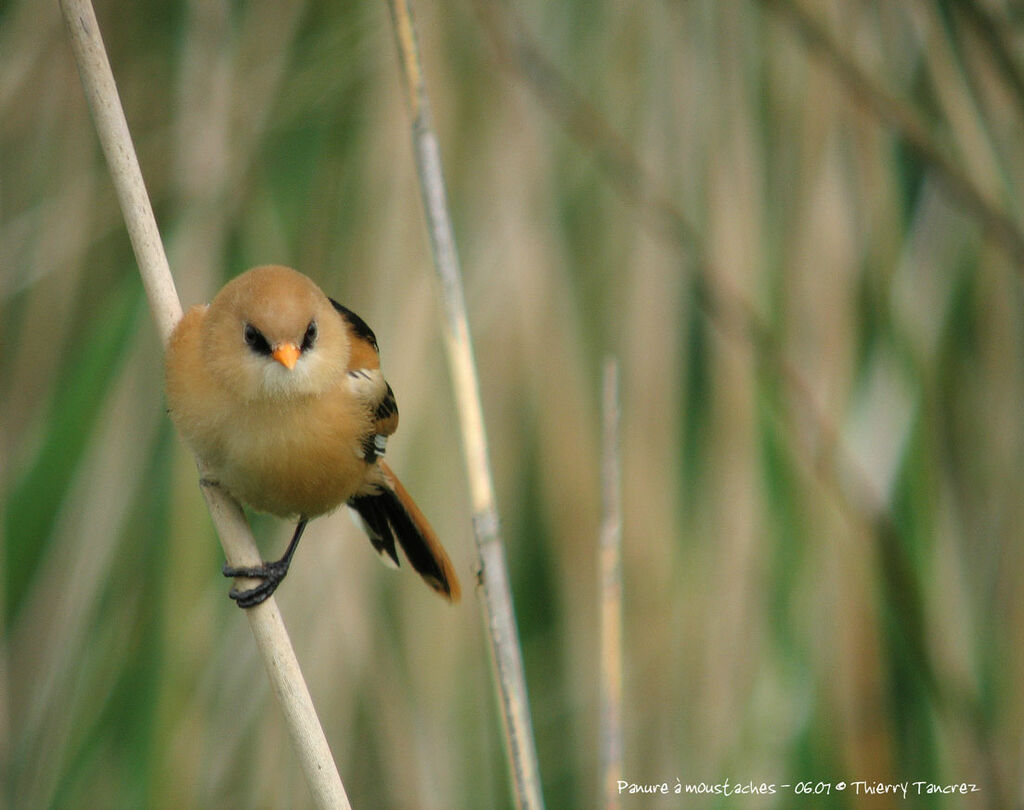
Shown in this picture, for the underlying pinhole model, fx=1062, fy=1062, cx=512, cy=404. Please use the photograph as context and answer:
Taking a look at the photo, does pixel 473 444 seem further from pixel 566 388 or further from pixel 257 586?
pixel 566 388

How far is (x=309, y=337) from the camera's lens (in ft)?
6.15

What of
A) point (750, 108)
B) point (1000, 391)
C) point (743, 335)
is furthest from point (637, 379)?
point (1000, 391)

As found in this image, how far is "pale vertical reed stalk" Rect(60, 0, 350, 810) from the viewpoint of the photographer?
53.6 inches

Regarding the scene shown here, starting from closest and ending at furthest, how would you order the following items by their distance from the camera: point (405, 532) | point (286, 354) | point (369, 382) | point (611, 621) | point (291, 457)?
point (611, 621)
point (286, 354)
point (291, 457)
point (369, 382)
point (405, 532)

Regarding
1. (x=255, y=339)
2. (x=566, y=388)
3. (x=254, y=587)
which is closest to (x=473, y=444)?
(x=254, y=587)

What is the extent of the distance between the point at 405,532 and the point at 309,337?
67 cm

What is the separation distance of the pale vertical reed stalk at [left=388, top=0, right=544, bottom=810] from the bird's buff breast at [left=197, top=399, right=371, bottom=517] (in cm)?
68

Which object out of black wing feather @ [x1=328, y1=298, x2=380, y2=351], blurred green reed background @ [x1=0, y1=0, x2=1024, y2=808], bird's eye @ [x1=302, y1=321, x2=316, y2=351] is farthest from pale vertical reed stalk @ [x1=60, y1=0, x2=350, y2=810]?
blurred green reed background @ [x1=0, y1=0, x2=1024, y2=808]

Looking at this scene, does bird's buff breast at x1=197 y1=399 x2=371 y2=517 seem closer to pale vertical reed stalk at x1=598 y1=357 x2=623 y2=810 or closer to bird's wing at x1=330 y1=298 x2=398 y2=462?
bird's wing at x1=330 y1=298 x2=398 y2=462

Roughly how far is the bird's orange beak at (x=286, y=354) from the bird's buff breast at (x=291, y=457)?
13 centimetres

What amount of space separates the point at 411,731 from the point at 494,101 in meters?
1.44

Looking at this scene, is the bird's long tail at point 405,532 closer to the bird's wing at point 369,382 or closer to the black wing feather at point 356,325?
the bird's wing at point 369,382

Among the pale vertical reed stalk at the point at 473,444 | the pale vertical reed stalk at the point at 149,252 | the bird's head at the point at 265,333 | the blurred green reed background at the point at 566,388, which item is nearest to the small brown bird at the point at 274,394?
the bird's head at the point at 265,333

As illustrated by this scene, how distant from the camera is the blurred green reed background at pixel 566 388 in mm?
2205
